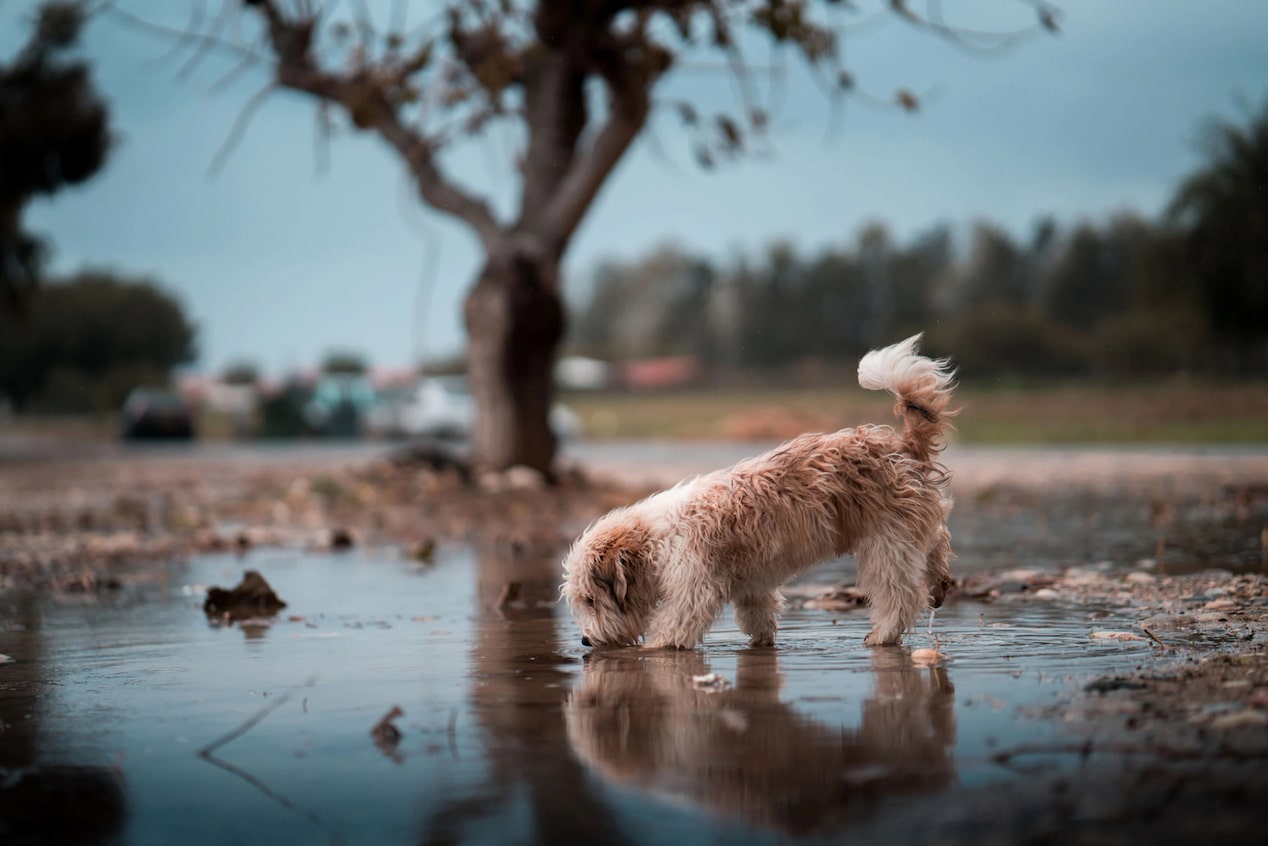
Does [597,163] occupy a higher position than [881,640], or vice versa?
[597,163]

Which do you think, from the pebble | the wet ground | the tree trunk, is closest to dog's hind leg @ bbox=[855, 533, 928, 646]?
the wet ground

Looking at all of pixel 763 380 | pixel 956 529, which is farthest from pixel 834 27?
pixel 763 380

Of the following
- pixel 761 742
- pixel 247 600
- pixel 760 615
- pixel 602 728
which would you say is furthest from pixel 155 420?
pixel 761 742

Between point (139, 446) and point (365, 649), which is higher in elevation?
point (139, 446)

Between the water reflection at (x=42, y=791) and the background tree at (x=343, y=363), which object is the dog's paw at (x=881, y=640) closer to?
the water reflection at (x=42, y=791)

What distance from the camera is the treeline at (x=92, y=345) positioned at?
8012cm

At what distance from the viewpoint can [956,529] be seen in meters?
12.3

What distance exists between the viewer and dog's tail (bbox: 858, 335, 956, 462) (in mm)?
6324

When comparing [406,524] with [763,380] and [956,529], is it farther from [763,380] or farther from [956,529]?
[763,380]

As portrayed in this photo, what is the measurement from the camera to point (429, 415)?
129ft

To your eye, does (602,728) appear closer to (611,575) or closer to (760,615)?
(611,575)

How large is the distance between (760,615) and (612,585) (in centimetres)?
73

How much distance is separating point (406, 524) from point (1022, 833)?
11.5 metres

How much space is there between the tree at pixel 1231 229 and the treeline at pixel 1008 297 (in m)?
0.04
